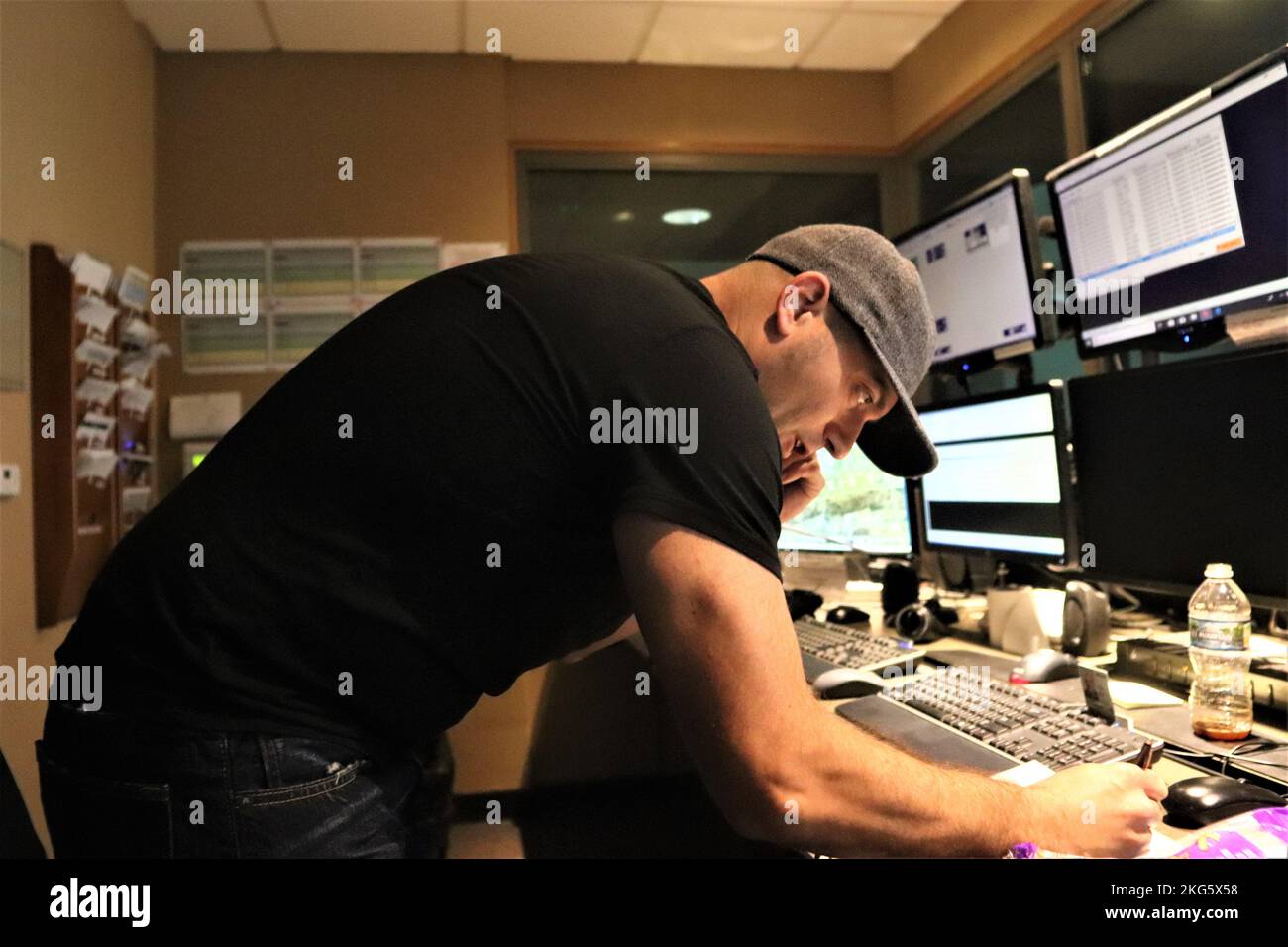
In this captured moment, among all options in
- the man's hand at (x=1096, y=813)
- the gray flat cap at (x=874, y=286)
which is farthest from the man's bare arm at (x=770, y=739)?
the gray flat cap at (x=874, y=286)

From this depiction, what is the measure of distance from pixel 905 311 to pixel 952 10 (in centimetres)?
240

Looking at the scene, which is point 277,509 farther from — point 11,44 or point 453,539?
point 11,44

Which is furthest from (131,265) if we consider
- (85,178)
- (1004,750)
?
(1004,750)

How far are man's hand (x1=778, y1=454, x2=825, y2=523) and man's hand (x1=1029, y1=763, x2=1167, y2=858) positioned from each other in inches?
21.3

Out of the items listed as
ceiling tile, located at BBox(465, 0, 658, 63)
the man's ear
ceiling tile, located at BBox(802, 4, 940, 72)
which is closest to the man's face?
the man's ear

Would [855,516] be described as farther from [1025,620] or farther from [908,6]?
[908,6]

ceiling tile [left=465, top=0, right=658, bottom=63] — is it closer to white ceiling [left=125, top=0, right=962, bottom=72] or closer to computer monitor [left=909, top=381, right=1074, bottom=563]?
white ceiling [left=125, top=0, right=962, bottom=72]

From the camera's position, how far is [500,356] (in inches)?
32.4

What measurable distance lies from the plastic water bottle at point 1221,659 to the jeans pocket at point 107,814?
1104 mm

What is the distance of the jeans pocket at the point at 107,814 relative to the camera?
810 millimetres

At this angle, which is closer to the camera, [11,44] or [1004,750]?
[1004,750]

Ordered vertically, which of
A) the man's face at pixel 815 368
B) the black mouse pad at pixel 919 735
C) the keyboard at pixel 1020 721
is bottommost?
the black mouse pad at pixel 919 735

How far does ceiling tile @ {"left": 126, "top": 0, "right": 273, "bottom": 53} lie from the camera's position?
2.72 metres

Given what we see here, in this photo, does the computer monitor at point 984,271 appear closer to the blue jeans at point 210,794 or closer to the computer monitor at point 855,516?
the computer monitor at point 855,516
